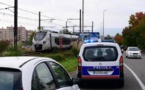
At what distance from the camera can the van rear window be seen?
13375mm

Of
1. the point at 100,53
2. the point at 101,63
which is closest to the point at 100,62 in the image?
the point at 101,63

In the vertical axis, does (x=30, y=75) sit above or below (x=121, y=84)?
above

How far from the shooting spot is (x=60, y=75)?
240 inches

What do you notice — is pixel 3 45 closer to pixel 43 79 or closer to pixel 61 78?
pixel 61 78

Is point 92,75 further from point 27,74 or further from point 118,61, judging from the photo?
point 27,74

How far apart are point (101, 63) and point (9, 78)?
345 inches

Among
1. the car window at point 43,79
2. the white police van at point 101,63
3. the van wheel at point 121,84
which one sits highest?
the car window at point 43,79

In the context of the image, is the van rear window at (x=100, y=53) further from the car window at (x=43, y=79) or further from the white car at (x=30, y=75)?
the car window at (x=43, y=79)

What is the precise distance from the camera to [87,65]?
1330 cm

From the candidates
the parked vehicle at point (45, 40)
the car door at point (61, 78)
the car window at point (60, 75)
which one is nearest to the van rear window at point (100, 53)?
the car door at point (61, 78)

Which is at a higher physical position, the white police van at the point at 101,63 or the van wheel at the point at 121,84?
the white police van at the point at 101,63

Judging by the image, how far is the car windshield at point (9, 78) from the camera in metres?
4.62

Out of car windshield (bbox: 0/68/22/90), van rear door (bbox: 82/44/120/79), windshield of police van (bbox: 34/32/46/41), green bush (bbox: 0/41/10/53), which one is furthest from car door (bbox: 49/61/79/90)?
windshield of police van (bbox: 34/32/46/41)

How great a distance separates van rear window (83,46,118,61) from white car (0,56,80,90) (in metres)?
7.39
